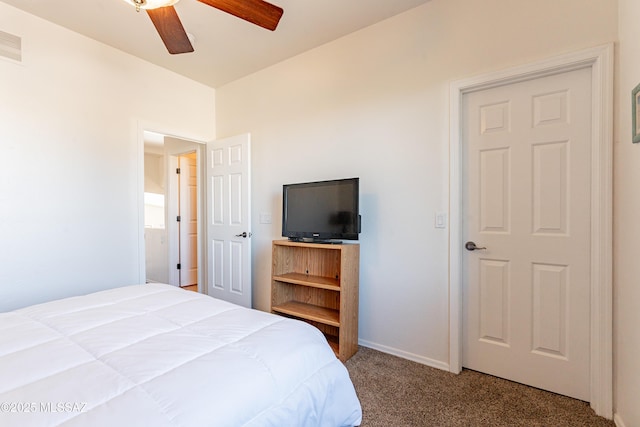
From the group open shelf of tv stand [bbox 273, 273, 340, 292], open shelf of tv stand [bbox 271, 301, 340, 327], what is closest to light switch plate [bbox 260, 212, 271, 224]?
open shelf of tv stand [bbox 273, 273, 340, 292]

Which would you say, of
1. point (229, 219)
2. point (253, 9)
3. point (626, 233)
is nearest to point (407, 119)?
point (253, 9)

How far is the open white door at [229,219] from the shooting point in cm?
319

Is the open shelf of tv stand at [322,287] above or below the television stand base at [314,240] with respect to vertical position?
below

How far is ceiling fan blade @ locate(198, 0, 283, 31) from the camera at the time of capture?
62.9 inches

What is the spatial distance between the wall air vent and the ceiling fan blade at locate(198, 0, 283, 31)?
6.10 feet

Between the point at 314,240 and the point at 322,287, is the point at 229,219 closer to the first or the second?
the point at 314,240

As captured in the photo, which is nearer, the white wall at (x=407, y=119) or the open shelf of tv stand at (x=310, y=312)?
the white wall at (x=407, y=119)

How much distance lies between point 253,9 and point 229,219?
2.16 m

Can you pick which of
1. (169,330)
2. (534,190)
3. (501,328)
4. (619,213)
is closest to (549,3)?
(534,190)

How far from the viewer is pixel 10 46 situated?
2.29 metres

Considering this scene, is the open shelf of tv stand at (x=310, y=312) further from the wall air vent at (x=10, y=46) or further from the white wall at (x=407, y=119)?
the wall air vent at (x=10, y=46)

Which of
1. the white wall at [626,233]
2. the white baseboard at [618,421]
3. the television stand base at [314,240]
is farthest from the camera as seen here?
the television stand base at [314,240]

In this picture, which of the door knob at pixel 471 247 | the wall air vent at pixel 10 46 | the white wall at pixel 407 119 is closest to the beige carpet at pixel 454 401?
the white wall at pixel 407 119

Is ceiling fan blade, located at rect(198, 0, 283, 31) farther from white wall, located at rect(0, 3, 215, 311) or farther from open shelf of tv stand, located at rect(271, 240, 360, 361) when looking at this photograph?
white wall, located at rect(0, 3, 215, 311)
